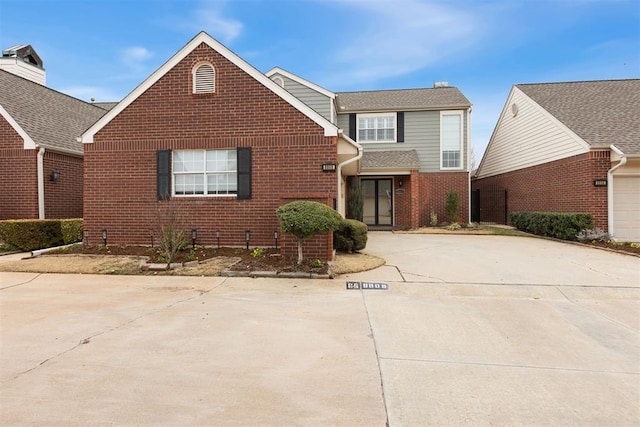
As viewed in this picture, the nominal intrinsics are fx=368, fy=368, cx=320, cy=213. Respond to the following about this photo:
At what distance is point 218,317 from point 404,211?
46.4 feet

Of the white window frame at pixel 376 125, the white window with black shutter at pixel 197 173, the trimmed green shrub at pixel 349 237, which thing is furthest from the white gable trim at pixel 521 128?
the white window with black shutter at pixel 197 173

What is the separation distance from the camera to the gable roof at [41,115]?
12.1m

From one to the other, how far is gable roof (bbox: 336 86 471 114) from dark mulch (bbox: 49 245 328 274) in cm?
1086

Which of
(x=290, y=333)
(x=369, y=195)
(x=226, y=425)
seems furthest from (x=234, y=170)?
(x=369, y=195)

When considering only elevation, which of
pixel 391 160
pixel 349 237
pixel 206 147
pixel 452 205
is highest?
pixel 391 160

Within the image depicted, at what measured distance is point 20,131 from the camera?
11914 mm

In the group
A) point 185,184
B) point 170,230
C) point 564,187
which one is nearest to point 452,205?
point 564,187

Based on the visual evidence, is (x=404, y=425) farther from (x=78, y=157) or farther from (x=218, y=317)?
(x=78, y=157)

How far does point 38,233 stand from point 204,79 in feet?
22.0

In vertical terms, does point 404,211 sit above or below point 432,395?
above

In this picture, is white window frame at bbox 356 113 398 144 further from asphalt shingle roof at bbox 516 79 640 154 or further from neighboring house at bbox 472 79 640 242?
asphalt shingle roof at bbox 516 79 640 154

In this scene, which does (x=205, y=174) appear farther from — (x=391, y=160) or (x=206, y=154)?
(x=391, y=160)

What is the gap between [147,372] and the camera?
338 cm

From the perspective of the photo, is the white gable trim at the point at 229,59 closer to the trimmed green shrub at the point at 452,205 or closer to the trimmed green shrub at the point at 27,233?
the trimmed green shrub at the point at 27,233
